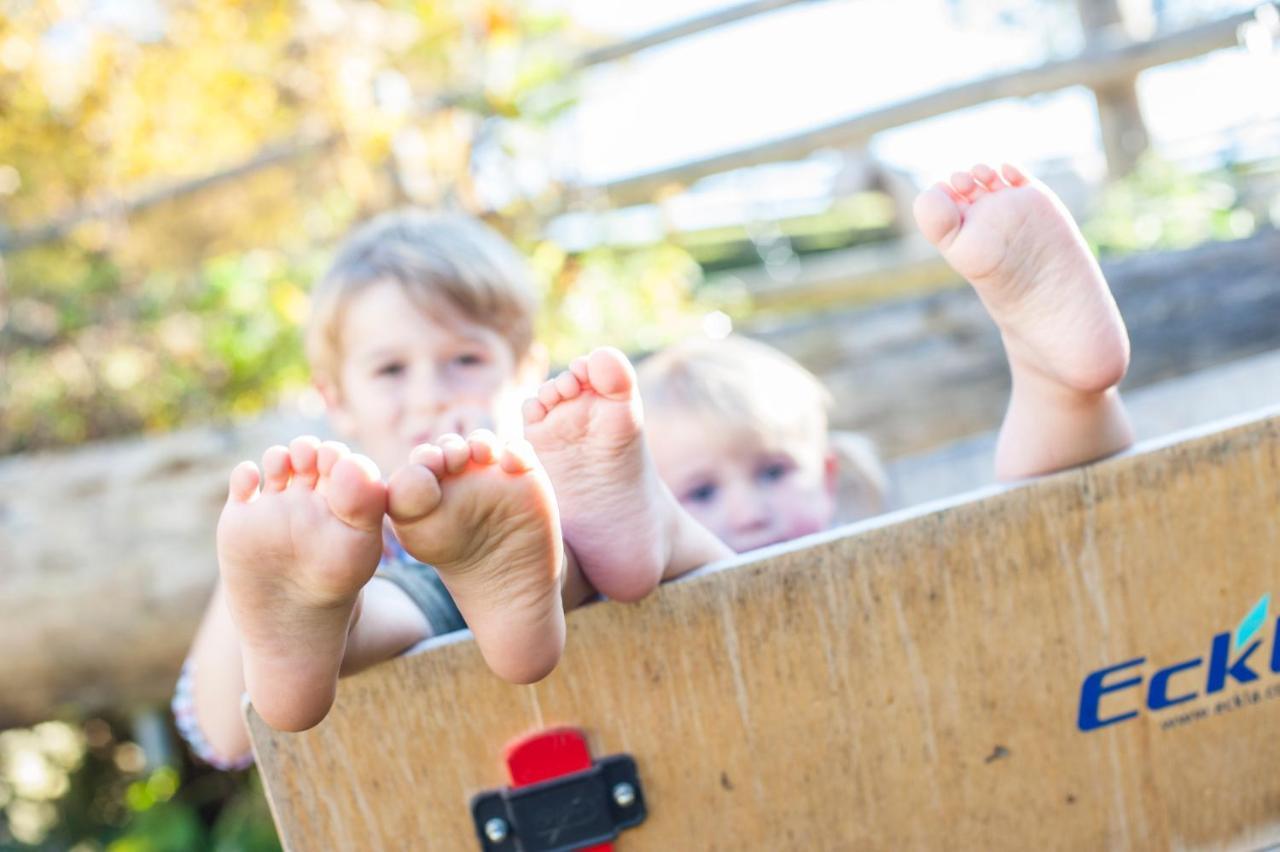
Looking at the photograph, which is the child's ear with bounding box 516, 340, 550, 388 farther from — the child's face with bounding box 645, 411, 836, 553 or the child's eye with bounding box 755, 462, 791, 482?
the child's eye with bounding box 755, 462, 791, 482

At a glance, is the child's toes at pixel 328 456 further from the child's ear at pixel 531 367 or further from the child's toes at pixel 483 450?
the child's ear at pixel 531 367

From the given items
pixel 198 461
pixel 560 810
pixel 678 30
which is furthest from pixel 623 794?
pixel 678 30

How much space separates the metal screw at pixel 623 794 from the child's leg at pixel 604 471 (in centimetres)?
15

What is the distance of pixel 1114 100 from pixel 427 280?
2.48 metres

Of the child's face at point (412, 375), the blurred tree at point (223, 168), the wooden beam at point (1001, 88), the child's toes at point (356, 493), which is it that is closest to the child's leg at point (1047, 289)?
the child's toes at point (356, 493)

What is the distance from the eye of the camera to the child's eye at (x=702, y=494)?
149cm

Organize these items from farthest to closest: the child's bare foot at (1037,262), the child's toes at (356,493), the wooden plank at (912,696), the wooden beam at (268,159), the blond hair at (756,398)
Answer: the wooden beam at (268,159)
the blond hair at (756,398)
the child's bare foot at (1037,262)
the wooden plank at (912,696)
the child's toes at (356,493)

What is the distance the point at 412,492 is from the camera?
705mm

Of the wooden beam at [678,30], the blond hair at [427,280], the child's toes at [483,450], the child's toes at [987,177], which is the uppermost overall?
the wooden beam at [678,30]

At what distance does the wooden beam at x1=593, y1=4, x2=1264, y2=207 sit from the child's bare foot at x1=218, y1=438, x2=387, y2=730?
2.50 metres

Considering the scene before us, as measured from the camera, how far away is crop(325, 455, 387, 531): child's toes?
70cm

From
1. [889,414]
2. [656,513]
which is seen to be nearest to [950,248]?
[656,513]

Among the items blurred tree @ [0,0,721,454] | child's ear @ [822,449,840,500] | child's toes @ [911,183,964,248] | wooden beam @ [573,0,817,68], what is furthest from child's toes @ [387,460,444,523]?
wooden beam @ [573,0,817,68]

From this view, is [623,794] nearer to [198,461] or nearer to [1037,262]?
[1037,262]
